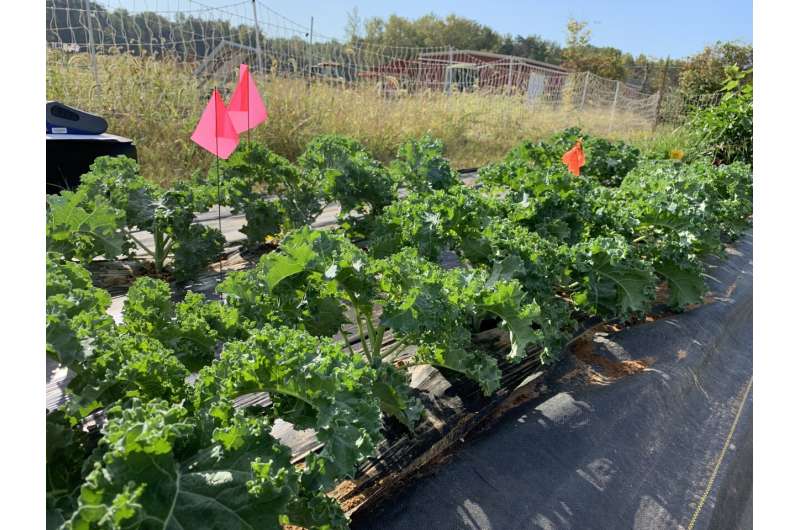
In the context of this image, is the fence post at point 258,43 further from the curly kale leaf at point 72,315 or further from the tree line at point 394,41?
the curly kale leaf at point 72,315

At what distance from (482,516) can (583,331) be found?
6.42 ft

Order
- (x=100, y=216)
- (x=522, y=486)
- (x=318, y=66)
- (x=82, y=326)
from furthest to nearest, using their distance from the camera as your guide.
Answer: (x=318, y=66) < (x=100, y=216) < (x=522, y=486) < (x=82, y=326)

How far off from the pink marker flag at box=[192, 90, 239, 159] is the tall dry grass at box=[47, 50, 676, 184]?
178 cm

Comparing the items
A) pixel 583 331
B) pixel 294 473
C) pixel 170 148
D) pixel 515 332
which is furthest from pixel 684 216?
pixel 170 148

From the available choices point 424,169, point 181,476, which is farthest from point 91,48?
point 181,476

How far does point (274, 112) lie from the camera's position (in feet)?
28.8

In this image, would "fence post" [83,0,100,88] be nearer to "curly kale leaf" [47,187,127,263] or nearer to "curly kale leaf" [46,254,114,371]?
"curly kale leaf" [47,187,127,263]

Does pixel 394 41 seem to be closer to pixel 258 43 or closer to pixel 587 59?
pixel 587 59

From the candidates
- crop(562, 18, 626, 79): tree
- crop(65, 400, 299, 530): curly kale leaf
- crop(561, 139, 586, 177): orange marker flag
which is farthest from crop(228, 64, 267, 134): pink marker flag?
crop(562, 18, 626, 79): tree

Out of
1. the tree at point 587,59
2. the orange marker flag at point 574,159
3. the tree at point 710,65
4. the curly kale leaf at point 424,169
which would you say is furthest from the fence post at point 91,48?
the tree at point 587,59

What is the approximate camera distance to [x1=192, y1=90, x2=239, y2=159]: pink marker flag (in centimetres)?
368

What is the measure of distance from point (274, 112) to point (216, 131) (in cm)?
540

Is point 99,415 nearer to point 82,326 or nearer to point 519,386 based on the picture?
point 82,326

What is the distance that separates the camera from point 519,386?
309cm
